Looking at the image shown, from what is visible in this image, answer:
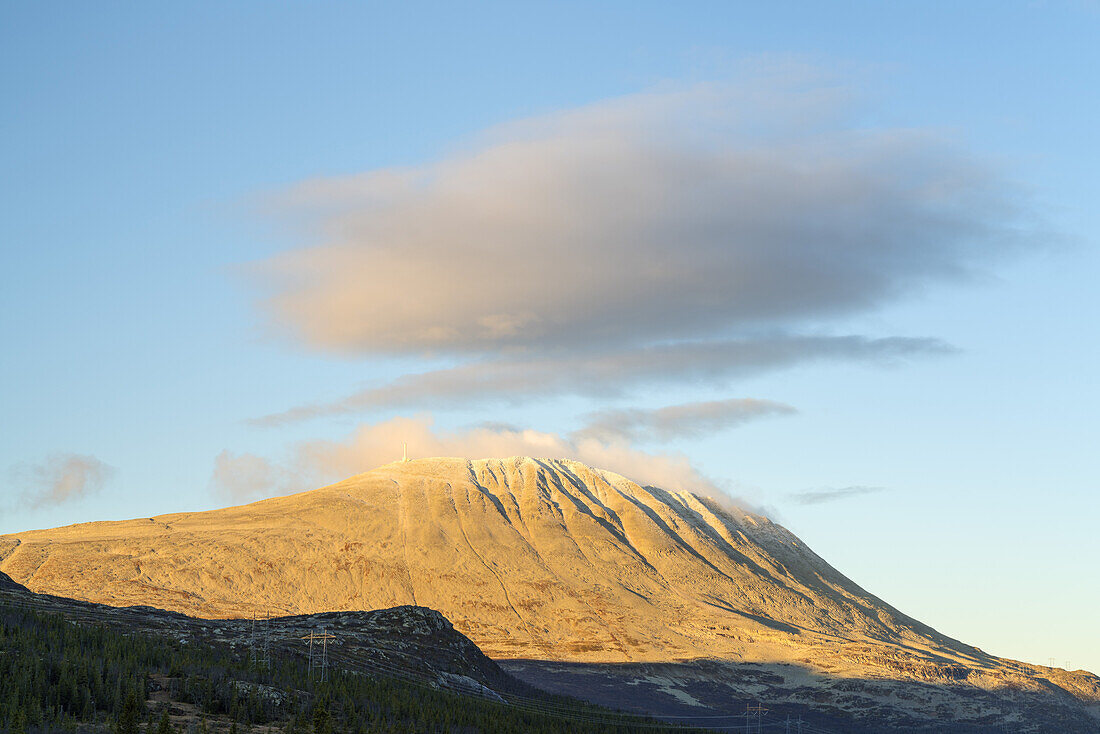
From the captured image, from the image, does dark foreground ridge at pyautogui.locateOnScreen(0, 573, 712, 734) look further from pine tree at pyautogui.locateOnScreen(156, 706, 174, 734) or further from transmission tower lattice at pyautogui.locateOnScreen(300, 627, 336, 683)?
transmission tower lattice at pyautogui.locateOnScreen(300, 627, 336, 683)

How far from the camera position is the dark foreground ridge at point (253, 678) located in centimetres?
8000

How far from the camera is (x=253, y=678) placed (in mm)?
105188

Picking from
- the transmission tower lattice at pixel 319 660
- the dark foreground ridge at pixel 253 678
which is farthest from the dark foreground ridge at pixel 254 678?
the transmission tower lattice at pixel 319 660

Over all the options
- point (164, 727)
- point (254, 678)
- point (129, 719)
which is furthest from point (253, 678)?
point (129, 719)

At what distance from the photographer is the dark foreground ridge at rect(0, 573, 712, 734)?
80.0 meters

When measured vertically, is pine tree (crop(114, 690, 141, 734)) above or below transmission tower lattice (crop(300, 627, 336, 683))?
below

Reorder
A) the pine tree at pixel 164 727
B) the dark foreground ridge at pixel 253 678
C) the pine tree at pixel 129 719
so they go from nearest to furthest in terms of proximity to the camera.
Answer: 1. the pine tree at pixel 129 719
2. the pine tree at pixel 164 727
3. the dark foreground ridge at pixel 253 678

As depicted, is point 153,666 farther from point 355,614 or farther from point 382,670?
point 355,614

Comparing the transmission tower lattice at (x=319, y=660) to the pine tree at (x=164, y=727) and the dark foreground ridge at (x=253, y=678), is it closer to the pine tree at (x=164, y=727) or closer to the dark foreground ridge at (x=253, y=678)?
the dark foreground ridge at (x=253, y=678)

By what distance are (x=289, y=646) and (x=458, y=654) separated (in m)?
36.2

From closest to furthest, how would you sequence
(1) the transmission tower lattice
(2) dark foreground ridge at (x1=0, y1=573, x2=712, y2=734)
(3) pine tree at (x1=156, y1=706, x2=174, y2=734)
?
(3) pine tree at (x1=156, y1=706, x2=174, y2=734) → (2) dark foreground ridge at (x1=0, y1=573, x2=712, y2=734) → (1) the transmission tower lattice

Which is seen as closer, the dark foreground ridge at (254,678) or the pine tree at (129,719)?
the pine tree at (129,719)

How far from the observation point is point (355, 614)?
600 feet

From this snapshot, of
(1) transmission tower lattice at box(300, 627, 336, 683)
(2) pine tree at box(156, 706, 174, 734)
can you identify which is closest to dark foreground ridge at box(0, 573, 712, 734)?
(2) pine tree at box(156, 706, 174, 734)
